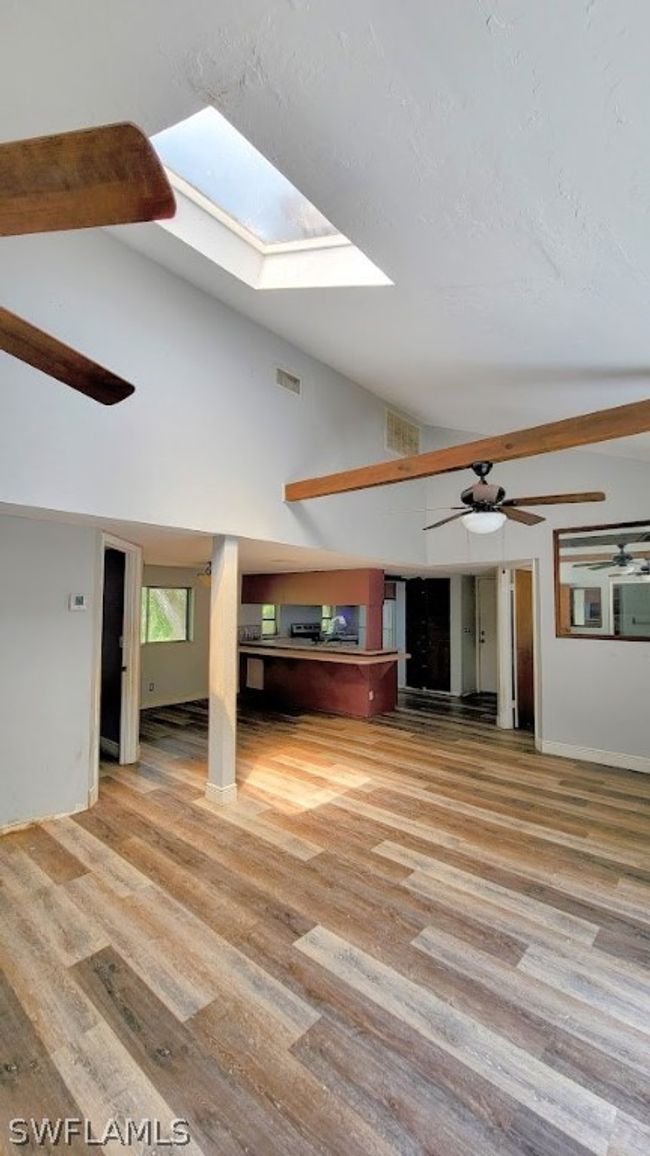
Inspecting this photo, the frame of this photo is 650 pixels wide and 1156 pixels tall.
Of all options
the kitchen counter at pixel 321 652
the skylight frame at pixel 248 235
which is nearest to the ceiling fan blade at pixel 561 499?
the skylight frame at pixel 248 235

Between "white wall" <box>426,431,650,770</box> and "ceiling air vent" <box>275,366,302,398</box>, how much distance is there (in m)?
2.77

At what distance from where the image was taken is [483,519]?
3.21 metres

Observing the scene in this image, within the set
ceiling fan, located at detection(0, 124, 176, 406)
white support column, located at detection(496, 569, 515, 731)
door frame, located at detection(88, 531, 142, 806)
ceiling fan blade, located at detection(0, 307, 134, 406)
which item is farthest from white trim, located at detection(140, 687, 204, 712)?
ceiling fan, located at detection(0, 124, 176, 406)

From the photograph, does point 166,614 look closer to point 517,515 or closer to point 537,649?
point 537,649

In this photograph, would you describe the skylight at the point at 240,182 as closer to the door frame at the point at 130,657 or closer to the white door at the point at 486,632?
the door frame at the point at 130,657

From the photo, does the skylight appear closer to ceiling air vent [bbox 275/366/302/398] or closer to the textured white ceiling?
the textured white ceiling

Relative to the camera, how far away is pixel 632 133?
1.43m

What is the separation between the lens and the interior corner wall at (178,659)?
22.2 feet

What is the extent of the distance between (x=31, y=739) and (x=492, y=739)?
4772 mm

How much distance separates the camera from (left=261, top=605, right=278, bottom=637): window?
8477 millimetres

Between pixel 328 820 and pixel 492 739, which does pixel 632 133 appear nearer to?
pixel 328 820

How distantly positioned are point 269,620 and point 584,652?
525 cm

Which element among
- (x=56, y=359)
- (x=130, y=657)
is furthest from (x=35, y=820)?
(x=56, y=359)

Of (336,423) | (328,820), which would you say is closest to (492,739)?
(328,820)
